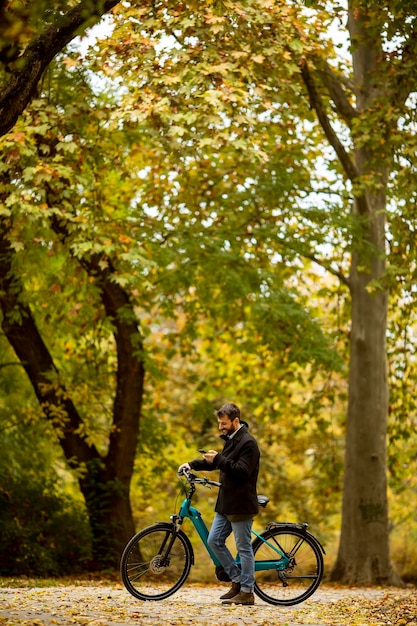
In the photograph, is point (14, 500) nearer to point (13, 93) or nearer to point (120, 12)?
point (120, 12)

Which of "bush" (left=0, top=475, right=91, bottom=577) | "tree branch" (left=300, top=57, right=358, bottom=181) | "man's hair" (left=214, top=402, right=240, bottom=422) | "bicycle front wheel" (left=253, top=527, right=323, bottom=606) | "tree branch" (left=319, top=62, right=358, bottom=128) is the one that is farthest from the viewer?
"tree branch" (left=319, top=62, right=358, bottom=128)

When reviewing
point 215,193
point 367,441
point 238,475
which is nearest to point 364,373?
point 367,441

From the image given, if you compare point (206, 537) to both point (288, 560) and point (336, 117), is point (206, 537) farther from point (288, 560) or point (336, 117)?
point (336, 117)

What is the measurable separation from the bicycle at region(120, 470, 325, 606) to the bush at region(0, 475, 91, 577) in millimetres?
6128

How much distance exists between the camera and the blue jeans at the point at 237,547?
8.55m

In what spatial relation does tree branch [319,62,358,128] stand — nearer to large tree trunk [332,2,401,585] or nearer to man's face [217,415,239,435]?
large tree trunk [332,2,401,585]

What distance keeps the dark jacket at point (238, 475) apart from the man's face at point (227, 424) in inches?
4.3

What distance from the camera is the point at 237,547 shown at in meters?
8.66

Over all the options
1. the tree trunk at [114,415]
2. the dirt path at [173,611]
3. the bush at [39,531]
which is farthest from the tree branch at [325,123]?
the dirt path at [173,611]

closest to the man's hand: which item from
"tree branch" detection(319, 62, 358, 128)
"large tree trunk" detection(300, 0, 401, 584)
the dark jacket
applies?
the dark jacket

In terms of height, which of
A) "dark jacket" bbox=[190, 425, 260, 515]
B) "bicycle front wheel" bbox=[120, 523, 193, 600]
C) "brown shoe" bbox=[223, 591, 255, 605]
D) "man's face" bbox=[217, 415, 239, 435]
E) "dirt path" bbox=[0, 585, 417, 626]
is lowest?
"dirt path" bbox=[0, 585, 417, 626]

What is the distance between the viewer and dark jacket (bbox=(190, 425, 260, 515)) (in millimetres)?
8445

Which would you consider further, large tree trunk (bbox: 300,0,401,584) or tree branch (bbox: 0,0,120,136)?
large tree trunk (bbox: 300,0,401,584)

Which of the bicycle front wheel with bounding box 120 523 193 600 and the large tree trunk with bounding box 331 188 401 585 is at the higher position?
the large tree trunk with bounding box 331 188 401 585
